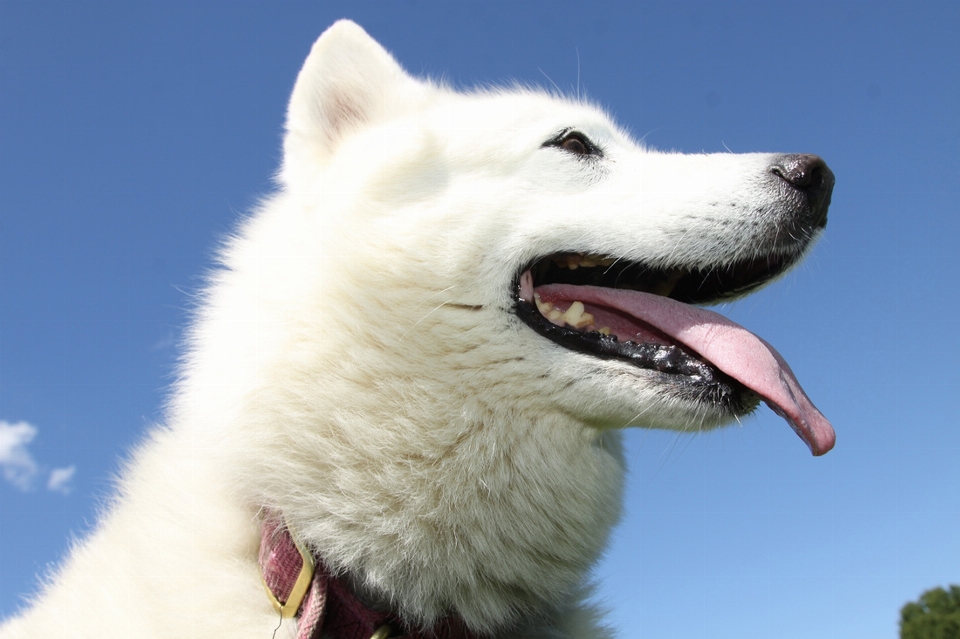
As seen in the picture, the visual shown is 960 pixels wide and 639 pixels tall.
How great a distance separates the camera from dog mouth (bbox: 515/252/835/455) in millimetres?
2682

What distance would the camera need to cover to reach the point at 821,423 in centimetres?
263

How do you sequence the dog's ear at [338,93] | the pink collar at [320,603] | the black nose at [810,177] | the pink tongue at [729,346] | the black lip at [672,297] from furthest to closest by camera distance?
the dog's ear at [338,93]
the black nose at [810,177]
the black lip at [672,297]
the pink tongue at [729,346]
the pink collar at [320,603]

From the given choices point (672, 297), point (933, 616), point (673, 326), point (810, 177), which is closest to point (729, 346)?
point (673, 326)

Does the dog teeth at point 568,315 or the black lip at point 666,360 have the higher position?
the dog teeth at point 568,315

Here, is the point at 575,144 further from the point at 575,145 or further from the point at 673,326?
the point at 673,326

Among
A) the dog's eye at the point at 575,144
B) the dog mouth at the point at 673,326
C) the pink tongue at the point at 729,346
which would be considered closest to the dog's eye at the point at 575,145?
the dog's eye at the point at 575,144

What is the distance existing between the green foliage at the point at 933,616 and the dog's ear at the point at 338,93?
52.7 m

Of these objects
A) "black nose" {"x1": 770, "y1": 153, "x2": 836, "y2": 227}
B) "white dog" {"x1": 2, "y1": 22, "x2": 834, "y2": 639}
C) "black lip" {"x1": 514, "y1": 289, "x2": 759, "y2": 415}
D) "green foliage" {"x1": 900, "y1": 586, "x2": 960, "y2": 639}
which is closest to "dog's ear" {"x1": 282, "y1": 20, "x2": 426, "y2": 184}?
"white dog" {"x1": 2, "y1": 22, "x2": 834, "y2": 639}

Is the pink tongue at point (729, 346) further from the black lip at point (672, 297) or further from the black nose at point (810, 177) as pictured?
the black nose at point (810, 177)

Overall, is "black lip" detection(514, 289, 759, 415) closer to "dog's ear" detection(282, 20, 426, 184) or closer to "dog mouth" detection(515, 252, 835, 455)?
"dog mouth" detection(515, 252, 835, 455)

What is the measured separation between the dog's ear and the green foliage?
173ft

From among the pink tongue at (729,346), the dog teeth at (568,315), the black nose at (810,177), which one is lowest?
the pink tongue at (729,346)

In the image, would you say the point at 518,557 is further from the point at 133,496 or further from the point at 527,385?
the point at 133,496

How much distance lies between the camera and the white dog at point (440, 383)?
7.89 feet
